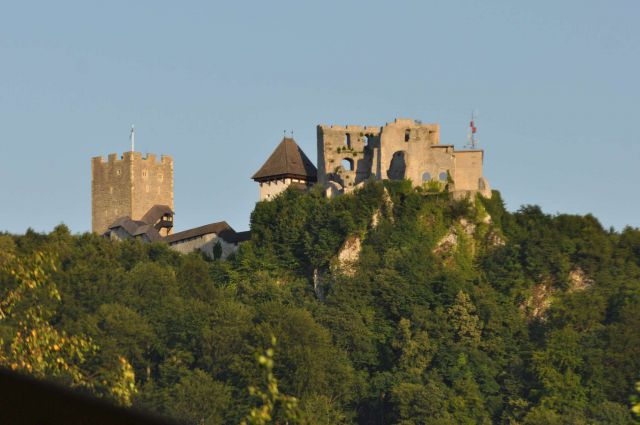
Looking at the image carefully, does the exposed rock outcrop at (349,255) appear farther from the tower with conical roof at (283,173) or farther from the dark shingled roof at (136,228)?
the dark shingled roof at (136,228)

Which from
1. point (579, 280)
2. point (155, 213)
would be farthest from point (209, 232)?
point (579, 280)

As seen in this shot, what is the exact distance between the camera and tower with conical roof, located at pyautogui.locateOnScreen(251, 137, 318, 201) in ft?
208

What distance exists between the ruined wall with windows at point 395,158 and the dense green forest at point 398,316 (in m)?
1.08

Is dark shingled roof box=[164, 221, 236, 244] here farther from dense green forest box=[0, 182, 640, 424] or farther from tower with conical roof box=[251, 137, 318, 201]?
dense green forest box=[0, 182, 640, 424]

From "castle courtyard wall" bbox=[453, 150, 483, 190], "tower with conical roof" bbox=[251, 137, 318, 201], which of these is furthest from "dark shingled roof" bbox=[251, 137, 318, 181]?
"castle courtyard wall" bbox=[453, 150, 483, 190]

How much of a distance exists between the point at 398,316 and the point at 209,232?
447 inches

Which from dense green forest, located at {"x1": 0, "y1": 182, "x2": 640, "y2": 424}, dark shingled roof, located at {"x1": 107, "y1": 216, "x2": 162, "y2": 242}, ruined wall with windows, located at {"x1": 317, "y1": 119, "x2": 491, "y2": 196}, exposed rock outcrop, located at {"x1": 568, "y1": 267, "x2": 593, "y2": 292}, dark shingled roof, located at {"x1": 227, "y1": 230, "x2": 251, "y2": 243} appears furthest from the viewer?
dark shingled roof, located at {"x1": 107, "y1": 216, "x2": 162, "y2": 242}

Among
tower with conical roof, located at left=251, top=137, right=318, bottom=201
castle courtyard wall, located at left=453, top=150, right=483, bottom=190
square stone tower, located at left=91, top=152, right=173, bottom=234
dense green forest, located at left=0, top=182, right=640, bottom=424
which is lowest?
dense green forest, located at left=0, top=182, right=640, bottom=424

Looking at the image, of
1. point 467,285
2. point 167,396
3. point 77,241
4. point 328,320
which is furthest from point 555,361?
point 77,241

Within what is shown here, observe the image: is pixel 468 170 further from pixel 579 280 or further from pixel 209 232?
pixel 209 232

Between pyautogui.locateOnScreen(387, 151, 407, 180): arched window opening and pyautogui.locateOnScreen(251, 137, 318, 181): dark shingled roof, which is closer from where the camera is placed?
pyautogui.locateOnScreen(387, 151, 407, 180): arched window opening

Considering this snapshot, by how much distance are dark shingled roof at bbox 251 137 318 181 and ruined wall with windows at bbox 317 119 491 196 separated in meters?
3.22

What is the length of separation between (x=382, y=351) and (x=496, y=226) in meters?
6.84

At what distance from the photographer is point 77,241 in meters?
65.9
